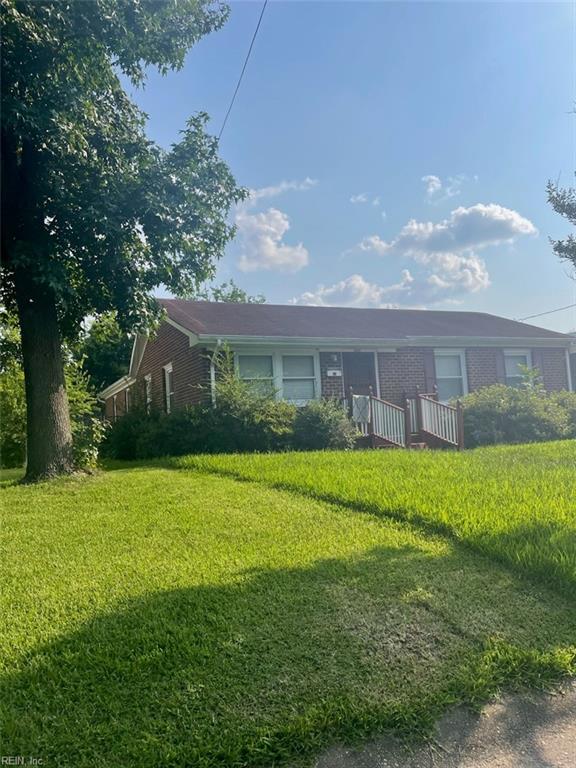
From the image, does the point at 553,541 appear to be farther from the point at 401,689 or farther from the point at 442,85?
the point at 442,85

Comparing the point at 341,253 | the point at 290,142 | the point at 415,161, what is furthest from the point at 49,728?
the point at 341,253

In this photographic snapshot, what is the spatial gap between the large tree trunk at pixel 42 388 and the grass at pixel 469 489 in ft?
7.13

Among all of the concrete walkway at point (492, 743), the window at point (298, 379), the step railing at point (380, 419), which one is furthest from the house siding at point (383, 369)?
the concrete walkway at point (492, 743)

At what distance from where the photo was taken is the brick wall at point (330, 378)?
14578 mm

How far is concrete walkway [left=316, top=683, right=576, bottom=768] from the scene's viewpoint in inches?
79.7

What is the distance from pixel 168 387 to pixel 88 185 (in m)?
9.13

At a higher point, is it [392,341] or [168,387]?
[392,341]

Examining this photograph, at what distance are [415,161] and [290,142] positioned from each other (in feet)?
10.0

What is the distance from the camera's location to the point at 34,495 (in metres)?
7.08

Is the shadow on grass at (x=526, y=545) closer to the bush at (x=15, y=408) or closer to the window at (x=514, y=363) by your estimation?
the bush at (x=15, y=408)

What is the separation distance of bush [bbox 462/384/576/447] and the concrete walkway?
34.7ft

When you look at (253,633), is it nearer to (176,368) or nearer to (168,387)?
(176,368)

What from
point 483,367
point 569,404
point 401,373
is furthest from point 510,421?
point 483,367

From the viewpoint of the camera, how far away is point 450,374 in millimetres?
16406
